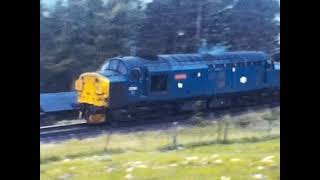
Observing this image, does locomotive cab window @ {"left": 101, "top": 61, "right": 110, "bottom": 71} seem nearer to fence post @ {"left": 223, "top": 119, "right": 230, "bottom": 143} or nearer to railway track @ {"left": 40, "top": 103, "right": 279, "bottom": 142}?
railway track @ {"left": 40, "top": 103, "right": 279, "bottom": 142}

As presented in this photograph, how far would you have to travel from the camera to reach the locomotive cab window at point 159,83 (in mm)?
1438

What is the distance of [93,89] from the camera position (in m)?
1.40

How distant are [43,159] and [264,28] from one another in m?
0.69

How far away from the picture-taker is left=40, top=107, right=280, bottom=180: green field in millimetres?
1379

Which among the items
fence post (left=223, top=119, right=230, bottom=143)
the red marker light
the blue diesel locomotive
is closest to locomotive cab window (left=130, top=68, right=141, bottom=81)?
the blue diesel locomotive

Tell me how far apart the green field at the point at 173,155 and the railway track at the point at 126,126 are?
0.02 m

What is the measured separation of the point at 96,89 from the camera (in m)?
1.41

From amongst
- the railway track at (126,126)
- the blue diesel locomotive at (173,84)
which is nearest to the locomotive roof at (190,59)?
the blue diesel locomotive at (173,84)

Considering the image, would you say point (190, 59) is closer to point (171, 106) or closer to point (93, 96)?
point (171, 106)

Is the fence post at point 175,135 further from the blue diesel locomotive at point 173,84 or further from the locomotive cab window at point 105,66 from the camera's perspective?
the locomotive cab window at point 105,66

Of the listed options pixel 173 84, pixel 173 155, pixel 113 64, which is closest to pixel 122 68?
pixel 113 64

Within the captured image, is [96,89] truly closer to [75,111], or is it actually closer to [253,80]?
[75,111]

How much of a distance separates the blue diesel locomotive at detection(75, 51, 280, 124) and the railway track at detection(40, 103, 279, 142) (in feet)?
0.06
